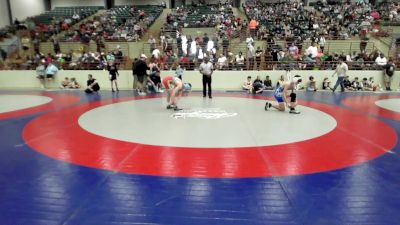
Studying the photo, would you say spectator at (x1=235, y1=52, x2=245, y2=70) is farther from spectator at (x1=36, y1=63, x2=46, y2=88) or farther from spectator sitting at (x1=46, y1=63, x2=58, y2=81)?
spectator at (x1=36, y1=63, x2=46, y2=88)

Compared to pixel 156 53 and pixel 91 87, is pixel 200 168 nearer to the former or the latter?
pixel 91 87

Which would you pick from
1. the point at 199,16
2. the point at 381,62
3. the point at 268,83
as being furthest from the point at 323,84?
the point at 199,16

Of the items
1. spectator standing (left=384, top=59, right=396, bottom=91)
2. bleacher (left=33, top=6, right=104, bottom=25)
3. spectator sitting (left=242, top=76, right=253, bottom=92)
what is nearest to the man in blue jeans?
spectator standing (left=384, top=59, right=396, bottom=91)

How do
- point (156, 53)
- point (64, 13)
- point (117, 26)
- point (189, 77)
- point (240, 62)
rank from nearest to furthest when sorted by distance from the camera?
point (189, 77) < point (240, 62) < point (156, 53) < point (117, 26) < point (64, 13)

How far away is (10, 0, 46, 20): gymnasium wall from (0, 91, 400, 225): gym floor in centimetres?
1957

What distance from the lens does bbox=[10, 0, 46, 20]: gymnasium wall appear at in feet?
79.4

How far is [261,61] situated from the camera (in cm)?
1527

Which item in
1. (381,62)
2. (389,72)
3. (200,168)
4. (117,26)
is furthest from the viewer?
(117,26)

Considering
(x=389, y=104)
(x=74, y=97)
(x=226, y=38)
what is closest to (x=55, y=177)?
(x=74, y=97)

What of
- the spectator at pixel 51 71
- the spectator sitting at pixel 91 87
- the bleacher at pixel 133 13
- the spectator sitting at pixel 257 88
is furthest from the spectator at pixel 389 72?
the spectator at pixel 51 71

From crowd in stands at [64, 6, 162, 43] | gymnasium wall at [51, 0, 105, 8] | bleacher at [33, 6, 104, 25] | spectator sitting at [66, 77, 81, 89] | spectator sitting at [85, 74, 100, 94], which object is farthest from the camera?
gymnasium wall at [51, 0, 105, 8]

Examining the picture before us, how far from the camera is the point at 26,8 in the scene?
25.6 meters

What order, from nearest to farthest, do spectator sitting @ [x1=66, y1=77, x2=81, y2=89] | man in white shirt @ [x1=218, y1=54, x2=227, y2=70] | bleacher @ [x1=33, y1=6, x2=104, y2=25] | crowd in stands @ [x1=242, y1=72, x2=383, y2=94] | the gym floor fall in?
the gym floor → crowd in stands @ [x1=242, y1=72, x2=383, y2=94] → spectator sitting @ [x1=66, y1=77, x2=81, y2=89] → man in white shirt @ [x1=218, y1=54, x2=227, y2=70] → bleacher @ [x1=33, y1=6, x2=104, y2=25]

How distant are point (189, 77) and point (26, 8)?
61.3 ft
